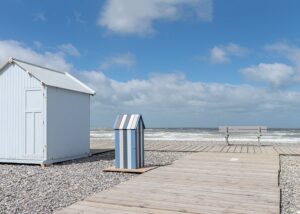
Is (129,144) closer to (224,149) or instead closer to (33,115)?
(33,115)

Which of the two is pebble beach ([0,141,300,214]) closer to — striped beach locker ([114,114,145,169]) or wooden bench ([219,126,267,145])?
striped beach locker ([114,114,145,169])

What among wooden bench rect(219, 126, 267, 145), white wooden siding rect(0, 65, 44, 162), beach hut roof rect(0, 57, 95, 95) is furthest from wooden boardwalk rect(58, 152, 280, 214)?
wooden bench rect(219, 126, 267, 145)

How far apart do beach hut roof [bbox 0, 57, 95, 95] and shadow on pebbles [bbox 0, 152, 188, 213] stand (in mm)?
2303

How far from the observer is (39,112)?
9250 mm

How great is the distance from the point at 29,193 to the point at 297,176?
5.51 metres

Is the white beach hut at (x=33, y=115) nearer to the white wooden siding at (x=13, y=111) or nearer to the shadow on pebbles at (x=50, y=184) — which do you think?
the white wooden siding at (x=13, y=111)

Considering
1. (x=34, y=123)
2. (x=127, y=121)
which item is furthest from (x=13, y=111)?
(x=127, y=121)

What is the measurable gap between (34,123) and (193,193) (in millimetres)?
5655

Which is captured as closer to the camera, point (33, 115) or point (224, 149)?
point (33, 115)

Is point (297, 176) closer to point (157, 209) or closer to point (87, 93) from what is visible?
point (157, 209)

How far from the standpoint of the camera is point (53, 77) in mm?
10344

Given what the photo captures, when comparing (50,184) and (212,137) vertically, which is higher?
(212,137)

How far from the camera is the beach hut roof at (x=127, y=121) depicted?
824 cm

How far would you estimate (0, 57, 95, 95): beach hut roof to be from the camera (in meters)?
9.42
